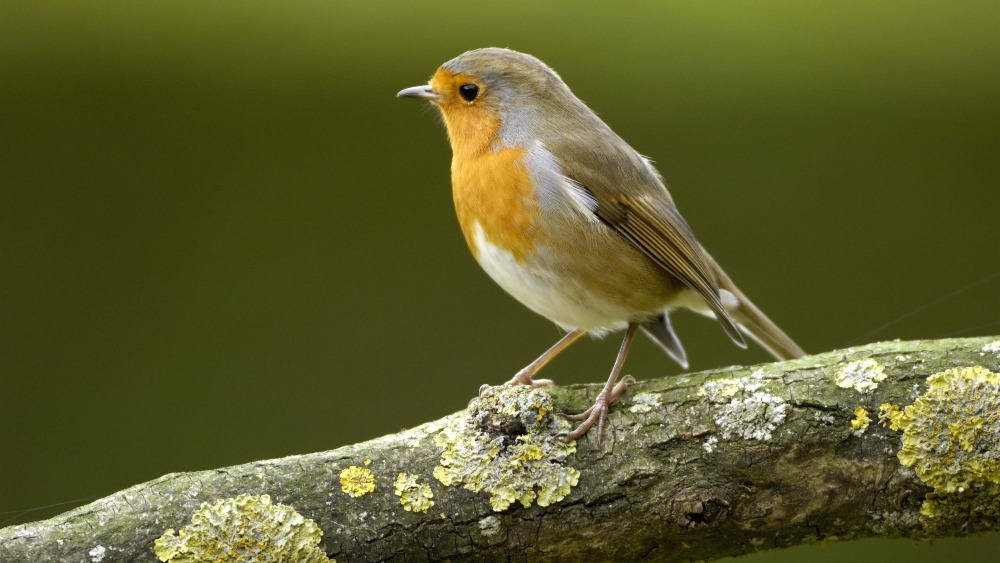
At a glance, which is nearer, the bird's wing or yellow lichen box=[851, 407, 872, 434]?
yellow lichen box=[851, 407, 872, 434]

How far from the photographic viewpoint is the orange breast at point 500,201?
2.47m

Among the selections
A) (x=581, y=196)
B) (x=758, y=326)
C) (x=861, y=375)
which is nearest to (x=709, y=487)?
(x=861, y=375)


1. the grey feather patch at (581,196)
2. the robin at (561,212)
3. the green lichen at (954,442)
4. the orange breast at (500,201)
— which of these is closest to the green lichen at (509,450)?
the robin at (561,212)

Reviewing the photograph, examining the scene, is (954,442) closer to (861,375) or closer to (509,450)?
(861,375)

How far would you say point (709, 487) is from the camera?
2008 mm

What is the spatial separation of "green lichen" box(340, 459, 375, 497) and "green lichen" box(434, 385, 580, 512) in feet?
0.45

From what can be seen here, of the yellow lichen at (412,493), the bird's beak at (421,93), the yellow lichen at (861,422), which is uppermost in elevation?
the bird's beak at (421,93)

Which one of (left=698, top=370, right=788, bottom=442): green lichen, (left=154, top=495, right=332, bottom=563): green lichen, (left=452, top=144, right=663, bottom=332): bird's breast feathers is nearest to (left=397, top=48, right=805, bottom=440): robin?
(left=452, top=144, right=663, bottom=332): bird's breast feathers

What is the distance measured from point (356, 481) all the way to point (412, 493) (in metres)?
0.11

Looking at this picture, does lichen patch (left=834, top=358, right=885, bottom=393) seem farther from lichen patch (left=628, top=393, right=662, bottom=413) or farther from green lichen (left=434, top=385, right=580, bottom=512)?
green lichen (left=434, top=385, right=580, bottom=512)

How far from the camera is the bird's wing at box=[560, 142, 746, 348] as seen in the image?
2.58 m

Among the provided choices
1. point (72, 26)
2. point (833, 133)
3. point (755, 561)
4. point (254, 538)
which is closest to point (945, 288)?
point (833, 133)

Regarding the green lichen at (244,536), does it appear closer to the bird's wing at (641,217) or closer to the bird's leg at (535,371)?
the bird's leg at (535,371)

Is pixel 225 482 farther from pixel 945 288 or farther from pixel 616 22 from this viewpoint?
pixel 945 288
